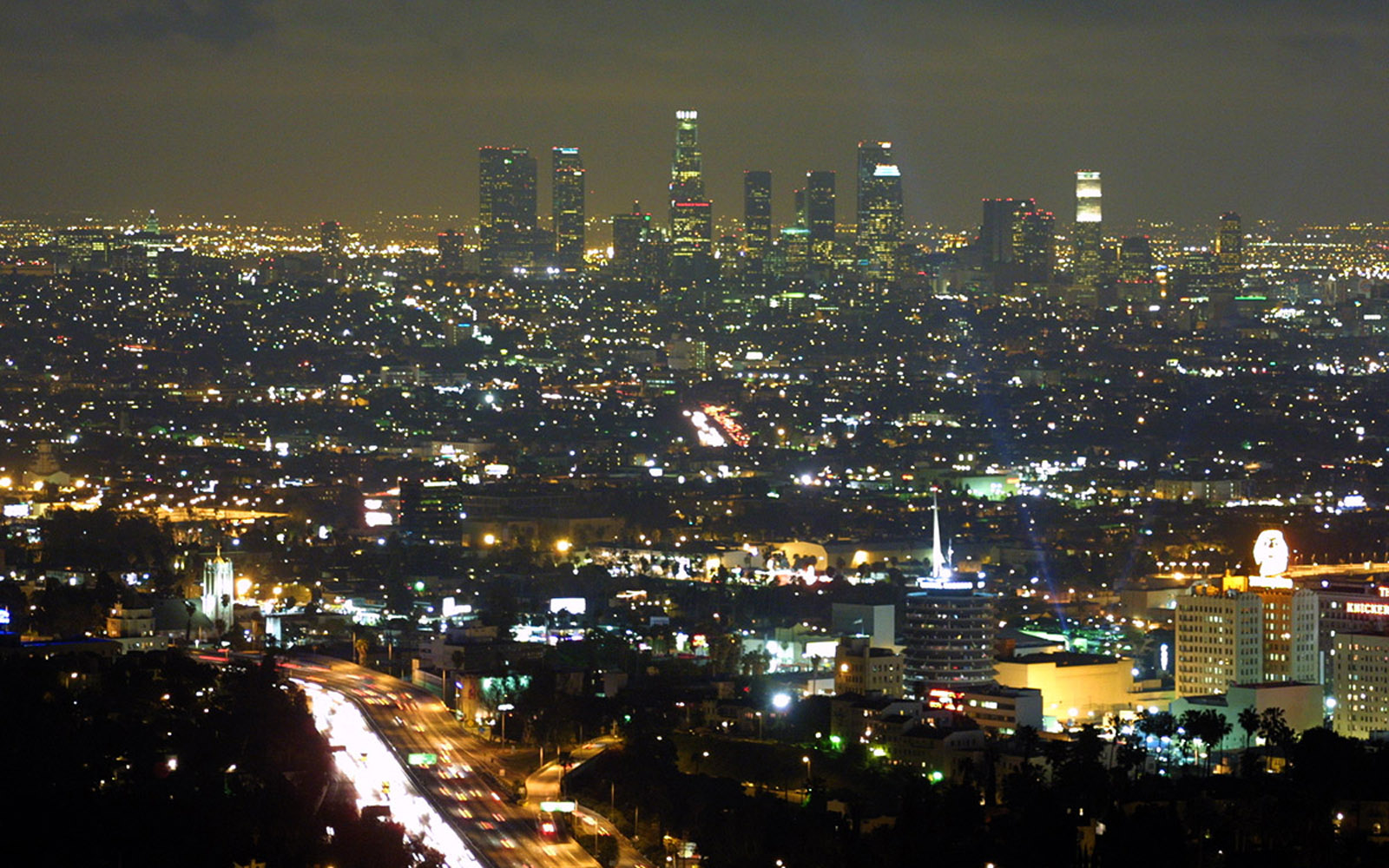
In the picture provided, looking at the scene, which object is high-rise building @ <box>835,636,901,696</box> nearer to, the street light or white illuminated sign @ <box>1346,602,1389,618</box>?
the street light

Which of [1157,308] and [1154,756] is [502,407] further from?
[1154,756]

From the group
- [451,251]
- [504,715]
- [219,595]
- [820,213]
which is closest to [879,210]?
[820,213]

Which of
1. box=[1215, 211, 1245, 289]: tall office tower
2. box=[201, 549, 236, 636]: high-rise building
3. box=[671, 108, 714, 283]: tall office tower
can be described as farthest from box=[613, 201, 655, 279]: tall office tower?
box=[201, 549, 236, 636]: high-rise building

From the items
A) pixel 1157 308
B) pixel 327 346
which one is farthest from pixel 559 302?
pixel 1157 308

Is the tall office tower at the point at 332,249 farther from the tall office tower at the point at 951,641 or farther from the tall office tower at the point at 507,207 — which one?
the tall office tower at the point at 951,641

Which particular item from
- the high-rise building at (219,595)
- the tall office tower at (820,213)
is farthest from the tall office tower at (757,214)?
the high-rise building at (219,595)

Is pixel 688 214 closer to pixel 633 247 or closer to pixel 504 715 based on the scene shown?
pixel 633 247
